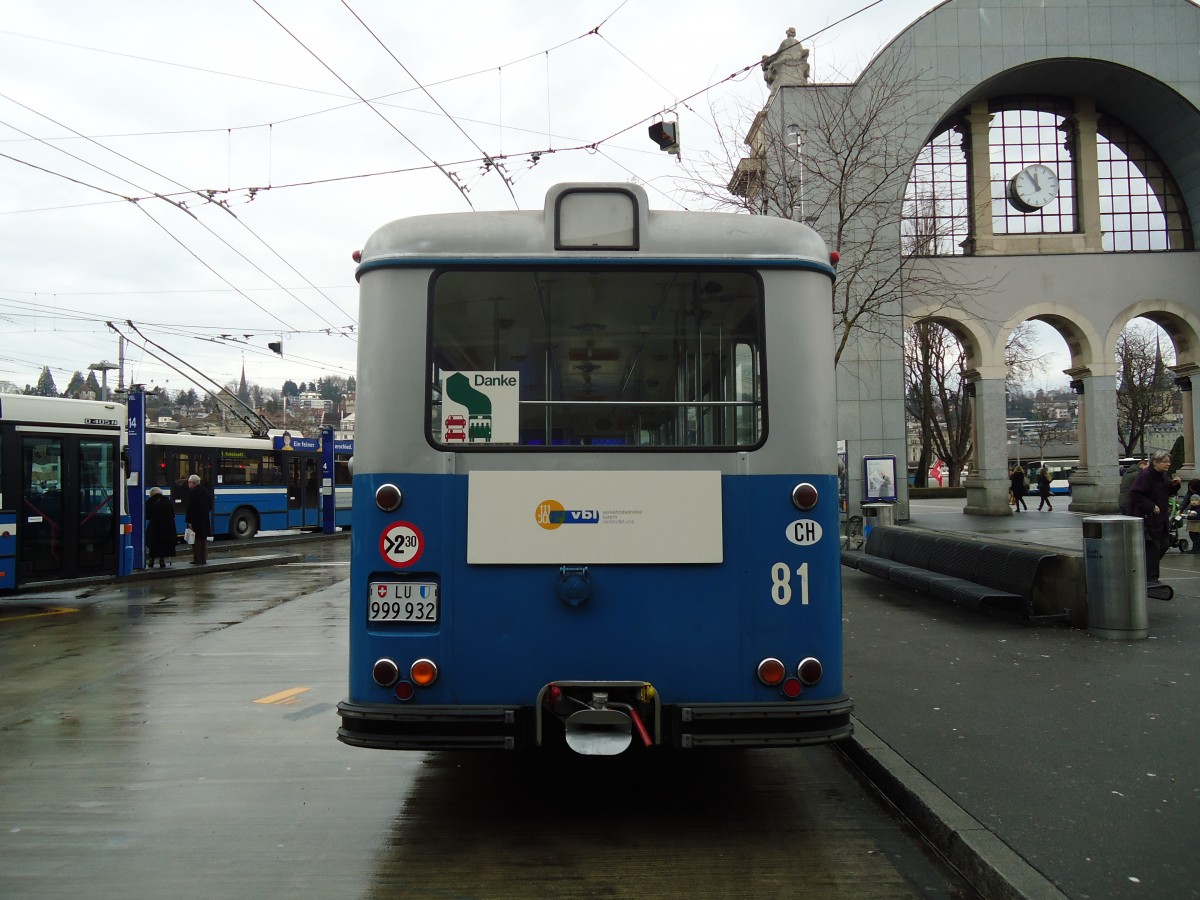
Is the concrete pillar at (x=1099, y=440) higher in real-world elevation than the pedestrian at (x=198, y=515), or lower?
higher

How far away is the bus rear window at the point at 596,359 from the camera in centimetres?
433

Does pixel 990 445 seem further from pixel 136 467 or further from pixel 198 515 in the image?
pixel 136 467

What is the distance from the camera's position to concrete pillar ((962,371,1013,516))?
83.3 ft

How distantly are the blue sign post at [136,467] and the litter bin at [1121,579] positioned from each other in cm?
1463

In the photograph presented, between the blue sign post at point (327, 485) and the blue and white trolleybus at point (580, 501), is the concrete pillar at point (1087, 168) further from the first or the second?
the blue and white trolleybus at point (580, 501)

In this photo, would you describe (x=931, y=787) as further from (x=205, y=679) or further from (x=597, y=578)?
(x=205, y=679)

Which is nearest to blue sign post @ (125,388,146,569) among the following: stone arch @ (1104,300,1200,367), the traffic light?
the traffic light

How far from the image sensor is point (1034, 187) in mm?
25906

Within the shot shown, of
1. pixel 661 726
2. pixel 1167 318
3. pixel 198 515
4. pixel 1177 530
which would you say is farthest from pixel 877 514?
pixel 661 726

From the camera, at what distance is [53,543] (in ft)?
47.2

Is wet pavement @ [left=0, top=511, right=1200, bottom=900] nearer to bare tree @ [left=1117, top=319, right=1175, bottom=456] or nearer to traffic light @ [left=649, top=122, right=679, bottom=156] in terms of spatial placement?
traffic light @ [left=649, top=122, right=679, bottom=156]

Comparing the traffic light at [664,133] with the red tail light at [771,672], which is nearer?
the red tail light at [771,672]

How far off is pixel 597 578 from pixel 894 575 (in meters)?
9.12

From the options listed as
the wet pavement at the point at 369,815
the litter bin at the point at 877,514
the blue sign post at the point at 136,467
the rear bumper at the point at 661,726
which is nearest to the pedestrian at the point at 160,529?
the blue sign post at the point at 136,467
